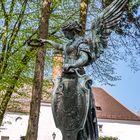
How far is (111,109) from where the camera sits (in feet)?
195

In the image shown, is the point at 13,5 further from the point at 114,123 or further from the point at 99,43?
the point at 114,123

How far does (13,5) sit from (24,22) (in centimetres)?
98

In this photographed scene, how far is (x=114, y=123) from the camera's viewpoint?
57.6 meters

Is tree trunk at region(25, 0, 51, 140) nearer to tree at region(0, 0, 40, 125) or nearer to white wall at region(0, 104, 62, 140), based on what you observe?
tree at region(0, 0, 40, 125)

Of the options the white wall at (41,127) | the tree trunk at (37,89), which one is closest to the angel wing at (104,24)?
the tree trunk at (37,89)

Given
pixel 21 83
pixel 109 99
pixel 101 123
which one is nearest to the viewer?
pixel 21 83

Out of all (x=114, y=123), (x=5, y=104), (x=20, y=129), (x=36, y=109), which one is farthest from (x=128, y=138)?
(x=36, y=109)

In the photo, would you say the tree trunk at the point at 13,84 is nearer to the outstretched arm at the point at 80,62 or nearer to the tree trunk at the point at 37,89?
the tree trunk at the point at 37,89

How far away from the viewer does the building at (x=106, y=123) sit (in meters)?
52.2

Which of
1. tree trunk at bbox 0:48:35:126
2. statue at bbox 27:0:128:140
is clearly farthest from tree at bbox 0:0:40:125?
statue at bbox 27:0:128:140

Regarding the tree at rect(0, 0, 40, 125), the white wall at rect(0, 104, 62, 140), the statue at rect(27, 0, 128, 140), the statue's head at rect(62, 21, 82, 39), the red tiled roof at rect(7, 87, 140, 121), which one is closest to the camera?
Result: the statue at rect(27, 0, 128, 140)

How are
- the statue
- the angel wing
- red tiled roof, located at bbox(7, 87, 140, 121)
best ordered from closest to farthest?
the statue
the angel wing
red tiled roof, located at bbox(7, 87, 140, 121)

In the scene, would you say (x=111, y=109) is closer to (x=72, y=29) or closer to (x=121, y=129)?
(x=121, y=129)

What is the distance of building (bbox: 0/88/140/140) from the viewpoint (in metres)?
52.2
